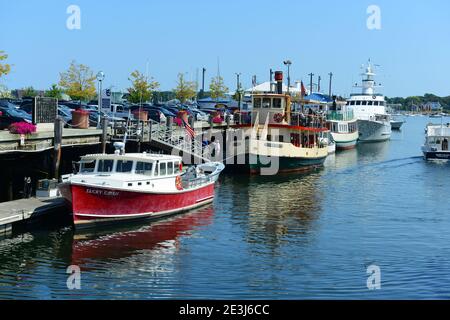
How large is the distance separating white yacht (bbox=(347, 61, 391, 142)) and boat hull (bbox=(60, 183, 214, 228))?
65.7 metres

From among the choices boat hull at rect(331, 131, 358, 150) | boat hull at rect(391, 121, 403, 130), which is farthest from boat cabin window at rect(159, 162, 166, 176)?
boat hull at rect(391, 121, 403, 130)

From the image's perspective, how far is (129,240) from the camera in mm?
25125

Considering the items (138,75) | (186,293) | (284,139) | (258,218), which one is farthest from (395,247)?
(138,75)

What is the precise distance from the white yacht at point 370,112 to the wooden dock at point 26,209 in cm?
6826

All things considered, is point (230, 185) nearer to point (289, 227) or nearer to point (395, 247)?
point (289, 227)

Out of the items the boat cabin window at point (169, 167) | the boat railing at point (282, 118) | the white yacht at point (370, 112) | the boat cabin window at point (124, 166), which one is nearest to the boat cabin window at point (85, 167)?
the boat cabin window at point (124, 166)

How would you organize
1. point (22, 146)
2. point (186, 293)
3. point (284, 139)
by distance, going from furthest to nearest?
point (284, 139)
point (22, 146)
point (186, 293)

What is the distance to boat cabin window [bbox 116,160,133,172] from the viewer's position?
90.2ft

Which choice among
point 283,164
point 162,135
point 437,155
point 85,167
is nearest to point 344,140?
point 437,155

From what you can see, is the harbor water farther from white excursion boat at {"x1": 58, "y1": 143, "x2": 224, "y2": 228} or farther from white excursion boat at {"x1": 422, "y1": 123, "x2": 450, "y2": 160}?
white excursion boat at {"x1": 422, "y1": 123, "x2": 450, "y2": 160}

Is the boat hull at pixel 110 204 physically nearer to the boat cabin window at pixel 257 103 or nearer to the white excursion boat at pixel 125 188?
the white excursion boat at pixel 125 188

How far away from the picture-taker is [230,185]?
4144 centimetres

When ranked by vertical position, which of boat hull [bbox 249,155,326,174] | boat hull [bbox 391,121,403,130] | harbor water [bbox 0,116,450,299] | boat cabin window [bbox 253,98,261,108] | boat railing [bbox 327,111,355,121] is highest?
boat cabin window [bbox 253,98,261,108]

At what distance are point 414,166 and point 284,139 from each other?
13.2 m
